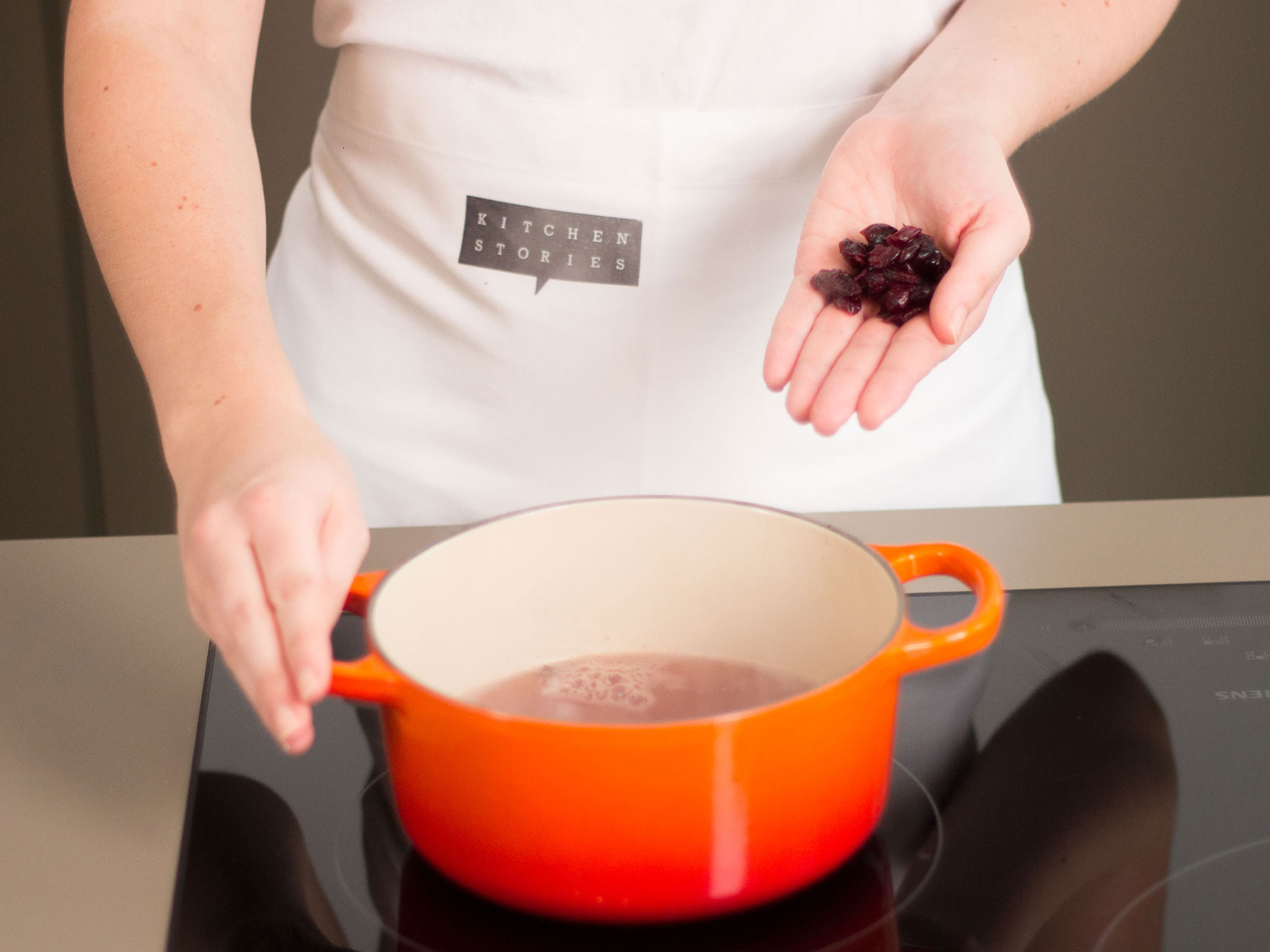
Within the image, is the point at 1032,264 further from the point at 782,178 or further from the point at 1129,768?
the point at 1129,768

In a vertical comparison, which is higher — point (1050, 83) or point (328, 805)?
point (1050, 83)

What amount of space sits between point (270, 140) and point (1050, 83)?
62.1 inches

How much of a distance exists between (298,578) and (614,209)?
0.52m

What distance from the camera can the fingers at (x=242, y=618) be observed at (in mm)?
373

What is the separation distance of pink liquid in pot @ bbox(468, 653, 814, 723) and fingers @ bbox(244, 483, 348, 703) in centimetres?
9

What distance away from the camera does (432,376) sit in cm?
90

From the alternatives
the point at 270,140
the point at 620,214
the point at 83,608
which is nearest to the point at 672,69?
the point at 620,214

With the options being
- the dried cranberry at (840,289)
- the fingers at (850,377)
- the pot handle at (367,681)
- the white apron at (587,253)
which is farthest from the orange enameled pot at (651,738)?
the white apron at (587,253)

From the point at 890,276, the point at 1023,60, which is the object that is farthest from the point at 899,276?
the point at 1023,60

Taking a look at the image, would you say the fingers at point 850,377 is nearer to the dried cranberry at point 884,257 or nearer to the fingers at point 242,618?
the dried cranberry at point 884,257

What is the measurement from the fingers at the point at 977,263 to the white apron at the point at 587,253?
0.23 metres

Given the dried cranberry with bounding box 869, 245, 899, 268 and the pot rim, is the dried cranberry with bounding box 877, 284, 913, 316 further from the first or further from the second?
the pot rim

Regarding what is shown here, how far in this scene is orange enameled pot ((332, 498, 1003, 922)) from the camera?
354mm

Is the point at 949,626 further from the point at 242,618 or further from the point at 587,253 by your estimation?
the point at 587,253
